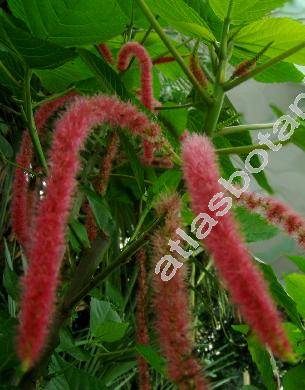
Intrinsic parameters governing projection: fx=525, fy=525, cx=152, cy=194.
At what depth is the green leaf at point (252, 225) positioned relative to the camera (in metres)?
0.58

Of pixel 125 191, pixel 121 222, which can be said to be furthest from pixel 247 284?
pixel 121 222

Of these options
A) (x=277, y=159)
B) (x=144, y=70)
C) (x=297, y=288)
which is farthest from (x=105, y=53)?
(x=277, y=159)

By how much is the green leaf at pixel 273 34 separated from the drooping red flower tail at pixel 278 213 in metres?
0.18

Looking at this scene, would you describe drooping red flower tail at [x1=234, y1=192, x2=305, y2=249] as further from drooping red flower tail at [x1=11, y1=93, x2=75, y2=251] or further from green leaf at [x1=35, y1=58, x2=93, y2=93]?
green leaf at [x1=35, y1=58, x2=93, y2=93]

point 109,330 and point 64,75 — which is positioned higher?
point 64,75

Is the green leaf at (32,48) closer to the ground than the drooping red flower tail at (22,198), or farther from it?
farther from it

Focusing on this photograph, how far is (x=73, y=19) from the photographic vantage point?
448 mm

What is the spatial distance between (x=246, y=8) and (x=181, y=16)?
0.21 ft

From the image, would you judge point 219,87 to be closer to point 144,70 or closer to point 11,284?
point 144,70

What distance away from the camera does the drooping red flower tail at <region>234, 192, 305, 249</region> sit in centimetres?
39

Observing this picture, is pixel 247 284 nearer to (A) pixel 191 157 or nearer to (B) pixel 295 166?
(A) pixel 191 157

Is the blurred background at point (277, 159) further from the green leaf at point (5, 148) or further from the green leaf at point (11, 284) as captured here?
the green leaf at point (11, 284)

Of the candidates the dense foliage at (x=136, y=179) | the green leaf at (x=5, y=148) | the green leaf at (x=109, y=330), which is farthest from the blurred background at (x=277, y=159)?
the green leaf at (x=109, y=330)

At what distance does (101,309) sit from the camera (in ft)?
1.96
